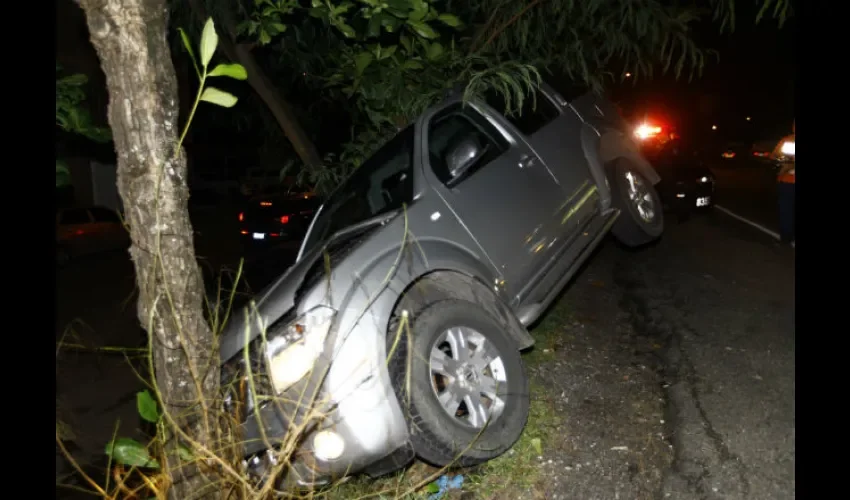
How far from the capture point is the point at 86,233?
15.9 meters

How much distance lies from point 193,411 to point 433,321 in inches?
55.5

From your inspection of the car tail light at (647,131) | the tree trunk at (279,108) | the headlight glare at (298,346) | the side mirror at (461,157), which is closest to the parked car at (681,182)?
the car tail light at (647,131)

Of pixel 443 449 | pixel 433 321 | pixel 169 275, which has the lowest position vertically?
pixel 443 449

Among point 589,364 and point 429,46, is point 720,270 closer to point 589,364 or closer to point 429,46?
point 589,364

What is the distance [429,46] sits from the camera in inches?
237

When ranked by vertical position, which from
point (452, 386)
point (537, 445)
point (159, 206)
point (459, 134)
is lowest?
point (537, 445)

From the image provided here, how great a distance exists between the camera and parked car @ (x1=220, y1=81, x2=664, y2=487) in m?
3.38

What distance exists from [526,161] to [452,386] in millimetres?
2243

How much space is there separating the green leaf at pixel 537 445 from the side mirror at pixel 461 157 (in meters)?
1.88

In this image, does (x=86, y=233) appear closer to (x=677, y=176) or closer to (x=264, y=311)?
(x=677, y=176)

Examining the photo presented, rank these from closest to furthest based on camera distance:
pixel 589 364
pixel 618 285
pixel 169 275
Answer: pixel 169 275, pixel 589 364, pixel 618 285

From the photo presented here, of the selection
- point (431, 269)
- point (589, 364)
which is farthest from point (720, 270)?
point (431, 269)

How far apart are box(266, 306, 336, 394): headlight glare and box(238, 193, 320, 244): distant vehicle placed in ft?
33.2

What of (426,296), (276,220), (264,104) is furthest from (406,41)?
(276,220)
